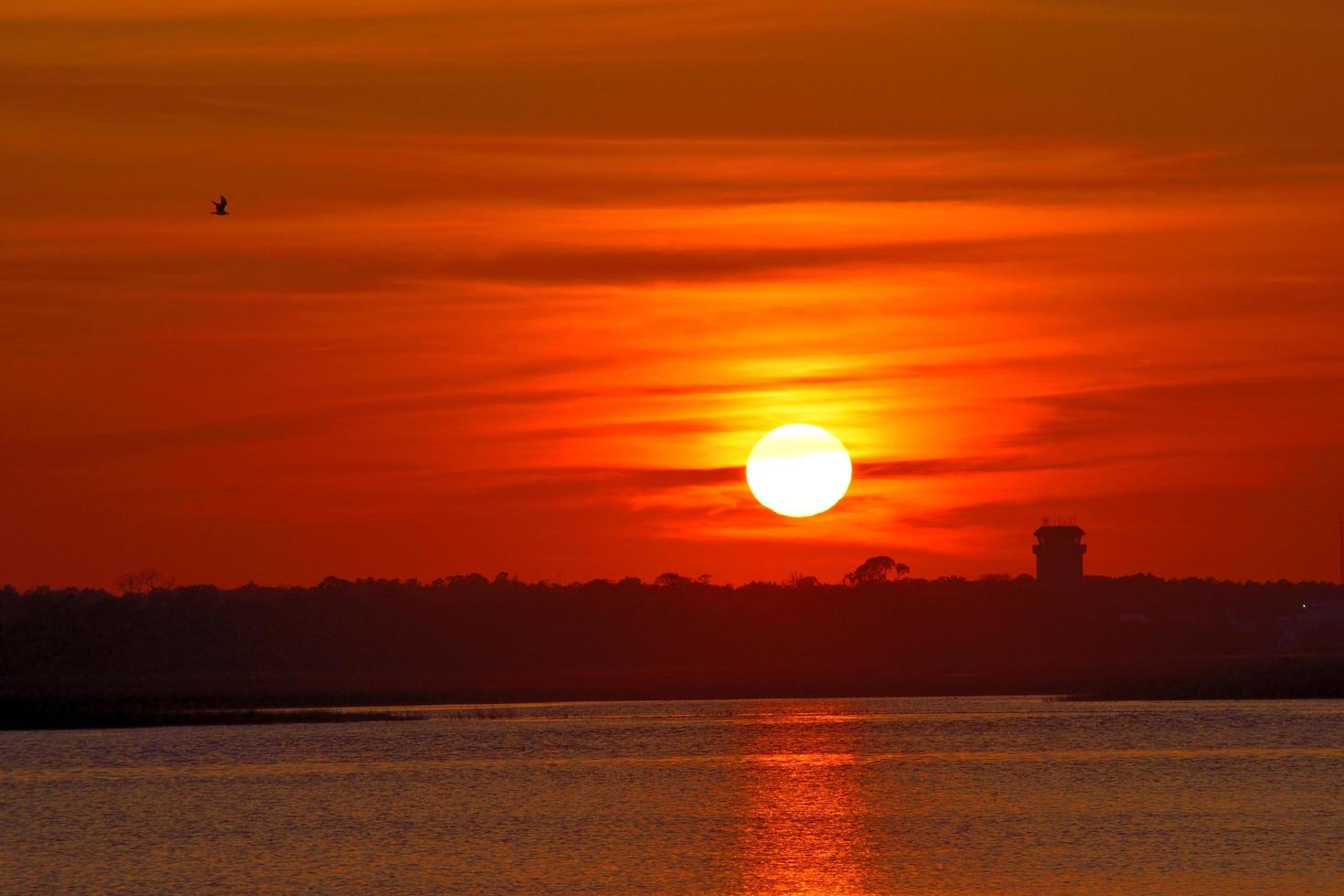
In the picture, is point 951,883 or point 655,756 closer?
point 951,883

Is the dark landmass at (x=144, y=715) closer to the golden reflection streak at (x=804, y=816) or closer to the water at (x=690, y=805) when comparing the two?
the water at (x=690, y=805)

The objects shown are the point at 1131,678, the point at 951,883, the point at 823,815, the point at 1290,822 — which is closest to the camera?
the point at 951,883

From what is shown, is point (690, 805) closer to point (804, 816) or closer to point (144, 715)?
point (804, 816)

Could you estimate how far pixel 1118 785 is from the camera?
79.9 metres

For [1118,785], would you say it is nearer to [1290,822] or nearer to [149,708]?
[1290,822]

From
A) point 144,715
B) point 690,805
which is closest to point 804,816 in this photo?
point 690,805

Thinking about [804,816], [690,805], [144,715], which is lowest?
[804,816]

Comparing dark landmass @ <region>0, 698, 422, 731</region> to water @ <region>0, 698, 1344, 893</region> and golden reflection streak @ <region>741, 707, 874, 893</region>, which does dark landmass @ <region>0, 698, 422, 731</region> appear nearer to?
water @ <region>0, 698, 1344, 893</region>

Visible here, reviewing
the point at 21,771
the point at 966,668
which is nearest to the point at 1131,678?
the point at 966,668

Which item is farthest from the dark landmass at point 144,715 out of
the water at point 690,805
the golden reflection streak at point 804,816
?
the golden reflection streak at point 804,816

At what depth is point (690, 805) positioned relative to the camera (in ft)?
242

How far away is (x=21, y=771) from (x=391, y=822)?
87.7 ft

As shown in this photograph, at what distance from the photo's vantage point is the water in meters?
54.8

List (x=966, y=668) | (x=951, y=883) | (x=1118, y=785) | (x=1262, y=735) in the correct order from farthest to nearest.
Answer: (x=966, y=668)
(x=1262, y=735)
(x=1118, y=785)
(x=951, y=883)
